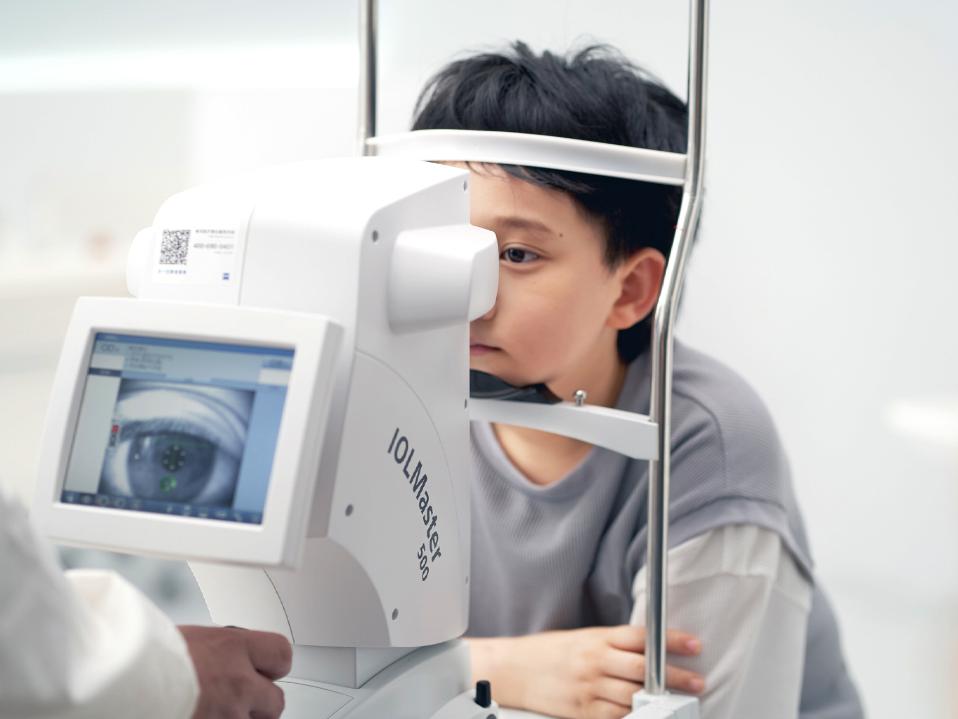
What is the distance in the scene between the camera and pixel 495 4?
153 centimetres

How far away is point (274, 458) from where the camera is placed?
2.33 ft

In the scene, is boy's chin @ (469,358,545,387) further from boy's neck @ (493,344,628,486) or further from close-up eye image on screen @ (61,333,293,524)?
close-up eye image on screen @ (61,333,293,524)

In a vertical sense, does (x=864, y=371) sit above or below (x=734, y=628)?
above

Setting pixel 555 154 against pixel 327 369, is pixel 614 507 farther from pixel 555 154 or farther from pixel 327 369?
pixel 327 369

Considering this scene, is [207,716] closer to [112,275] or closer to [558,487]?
[558,487]

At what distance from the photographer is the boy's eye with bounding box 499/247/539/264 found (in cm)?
116

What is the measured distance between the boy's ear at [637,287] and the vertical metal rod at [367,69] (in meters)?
0.32

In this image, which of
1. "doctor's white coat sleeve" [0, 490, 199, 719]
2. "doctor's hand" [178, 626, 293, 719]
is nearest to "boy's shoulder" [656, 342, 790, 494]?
"doctor's hand" [178, 626, 293, 719]

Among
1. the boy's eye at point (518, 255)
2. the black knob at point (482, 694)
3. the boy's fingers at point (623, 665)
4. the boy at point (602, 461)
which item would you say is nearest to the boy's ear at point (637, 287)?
the boy at point (602, 461)

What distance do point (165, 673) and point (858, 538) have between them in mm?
1422

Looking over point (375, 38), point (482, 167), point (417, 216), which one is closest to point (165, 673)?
point (417, 216)

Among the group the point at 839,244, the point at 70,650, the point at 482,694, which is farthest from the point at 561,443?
the point at 70,650

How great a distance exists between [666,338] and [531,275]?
18 cm

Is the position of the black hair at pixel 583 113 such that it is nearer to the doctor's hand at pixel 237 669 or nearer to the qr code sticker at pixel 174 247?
the qr code sticker at pixel 174 247
